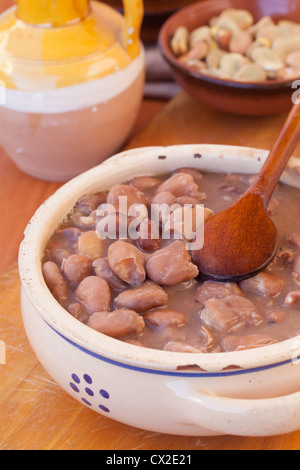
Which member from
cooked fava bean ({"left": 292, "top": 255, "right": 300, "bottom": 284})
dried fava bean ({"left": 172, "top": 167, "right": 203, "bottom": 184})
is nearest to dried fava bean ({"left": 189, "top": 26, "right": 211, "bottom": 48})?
dried fava bean ({"left": 172, "top": 167, "right": 203, "bottom": 184})

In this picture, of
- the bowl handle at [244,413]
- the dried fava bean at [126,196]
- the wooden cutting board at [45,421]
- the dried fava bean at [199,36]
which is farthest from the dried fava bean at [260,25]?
the bowl handle at [244,413]

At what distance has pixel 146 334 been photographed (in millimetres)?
798

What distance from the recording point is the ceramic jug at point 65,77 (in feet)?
3.99

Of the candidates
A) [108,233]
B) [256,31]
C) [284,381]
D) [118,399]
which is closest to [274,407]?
[284,381]

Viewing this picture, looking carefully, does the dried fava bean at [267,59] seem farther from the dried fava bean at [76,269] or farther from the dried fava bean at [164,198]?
the dried fava bean at [76,269]

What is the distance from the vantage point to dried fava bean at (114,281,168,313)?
82cm

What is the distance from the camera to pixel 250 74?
137cm

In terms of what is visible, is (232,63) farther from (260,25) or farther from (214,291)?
(214,291)

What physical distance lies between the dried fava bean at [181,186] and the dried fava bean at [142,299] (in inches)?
8.3

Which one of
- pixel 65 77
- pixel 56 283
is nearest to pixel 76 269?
pixel 56 283

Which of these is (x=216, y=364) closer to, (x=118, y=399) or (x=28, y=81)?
(x=118, y=399)

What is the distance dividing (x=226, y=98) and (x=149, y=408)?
0.80 metres

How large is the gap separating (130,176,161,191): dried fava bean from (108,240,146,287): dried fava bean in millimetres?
187

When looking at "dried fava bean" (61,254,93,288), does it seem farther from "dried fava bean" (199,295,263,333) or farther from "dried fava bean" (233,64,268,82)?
"dried fava bean" (233,64,268,82)
